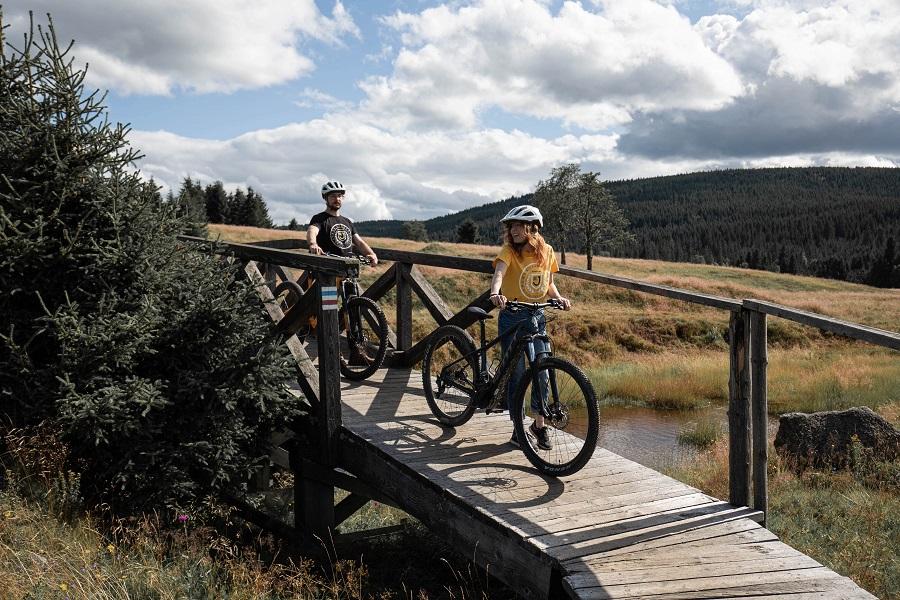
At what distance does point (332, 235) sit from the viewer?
25.7 feet

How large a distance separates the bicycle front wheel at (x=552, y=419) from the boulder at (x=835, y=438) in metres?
5.47

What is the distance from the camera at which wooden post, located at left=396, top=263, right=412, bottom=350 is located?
8.15m

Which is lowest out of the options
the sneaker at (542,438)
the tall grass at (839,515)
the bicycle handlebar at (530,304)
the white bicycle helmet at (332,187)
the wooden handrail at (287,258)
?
the tall grass at (839,515)

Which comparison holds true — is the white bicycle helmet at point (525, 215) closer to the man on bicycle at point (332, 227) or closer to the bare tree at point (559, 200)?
the man on bicycle at point (332, 227)

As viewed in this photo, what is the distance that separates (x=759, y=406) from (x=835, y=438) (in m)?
6.00

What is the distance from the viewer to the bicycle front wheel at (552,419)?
4836mm

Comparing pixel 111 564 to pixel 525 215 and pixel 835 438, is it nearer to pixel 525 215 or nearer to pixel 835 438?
pixel 525 215

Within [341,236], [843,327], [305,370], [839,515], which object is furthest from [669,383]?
[843,327]

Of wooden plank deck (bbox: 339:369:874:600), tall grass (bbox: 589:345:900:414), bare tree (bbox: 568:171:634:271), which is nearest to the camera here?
wooden plank deck (bbox: 339:369:874:600)

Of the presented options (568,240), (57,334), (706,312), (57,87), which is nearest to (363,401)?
(57,334)

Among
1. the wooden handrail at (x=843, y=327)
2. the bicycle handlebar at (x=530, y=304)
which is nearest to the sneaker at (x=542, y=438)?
the bicycle handlebar at (x=530, y=304)

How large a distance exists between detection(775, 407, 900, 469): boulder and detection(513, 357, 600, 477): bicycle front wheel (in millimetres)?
5475

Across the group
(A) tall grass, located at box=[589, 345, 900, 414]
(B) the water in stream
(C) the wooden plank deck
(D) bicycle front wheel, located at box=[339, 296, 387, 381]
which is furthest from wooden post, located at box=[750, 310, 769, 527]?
(A) tall grass, located at box=[589, 345, 900, 414]

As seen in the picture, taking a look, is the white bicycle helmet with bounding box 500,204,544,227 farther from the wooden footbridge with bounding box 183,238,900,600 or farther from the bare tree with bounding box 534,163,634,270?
the bare tree with bounding box 534,163,634,270
